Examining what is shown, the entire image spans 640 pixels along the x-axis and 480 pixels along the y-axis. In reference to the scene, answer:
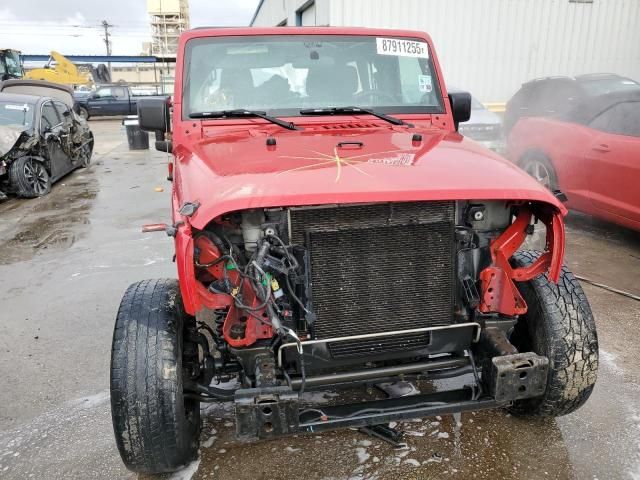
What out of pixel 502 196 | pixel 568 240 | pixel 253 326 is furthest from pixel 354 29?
pixel 568 240

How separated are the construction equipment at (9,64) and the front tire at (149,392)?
24055mm

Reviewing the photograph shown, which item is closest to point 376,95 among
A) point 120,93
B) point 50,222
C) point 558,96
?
point 558,96

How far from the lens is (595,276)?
4875mm

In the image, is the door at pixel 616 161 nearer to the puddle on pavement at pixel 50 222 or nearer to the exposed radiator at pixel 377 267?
the exposed radiator at pixel 377 267

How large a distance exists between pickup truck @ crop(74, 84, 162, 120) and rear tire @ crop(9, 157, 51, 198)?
50.7 feet

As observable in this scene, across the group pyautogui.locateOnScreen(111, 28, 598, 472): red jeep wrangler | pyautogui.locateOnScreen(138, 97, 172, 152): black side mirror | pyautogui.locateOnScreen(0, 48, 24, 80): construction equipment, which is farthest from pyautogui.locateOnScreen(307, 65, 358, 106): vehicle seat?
pyautogui.locateOnScreen(0, 48, 24, 80): construction equipment

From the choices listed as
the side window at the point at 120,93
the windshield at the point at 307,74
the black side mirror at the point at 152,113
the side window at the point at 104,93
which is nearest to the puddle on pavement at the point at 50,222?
the black side mirror at the point at 152,113

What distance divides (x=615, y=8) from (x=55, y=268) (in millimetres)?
13559

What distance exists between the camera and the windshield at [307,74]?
11.0ft

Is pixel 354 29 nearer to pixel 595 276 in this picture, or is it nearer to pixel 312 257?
pixel 312 257

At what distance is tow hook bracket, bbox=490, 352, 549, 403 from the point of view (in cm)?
215

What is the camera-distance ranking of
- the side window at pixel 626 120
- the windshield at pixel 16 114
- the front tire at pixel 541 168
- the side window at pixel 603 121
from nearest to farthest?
the side window at pixel 626 120 < the side window at pixel 603 121 < the front tire at pixel 541 168 < the windshield at pixel 16 114

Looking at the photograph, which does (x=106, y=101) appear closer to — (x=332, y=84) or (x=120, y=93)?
(x=120, y=93)

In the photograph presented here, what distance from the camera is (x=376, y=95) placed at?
3498 mm
